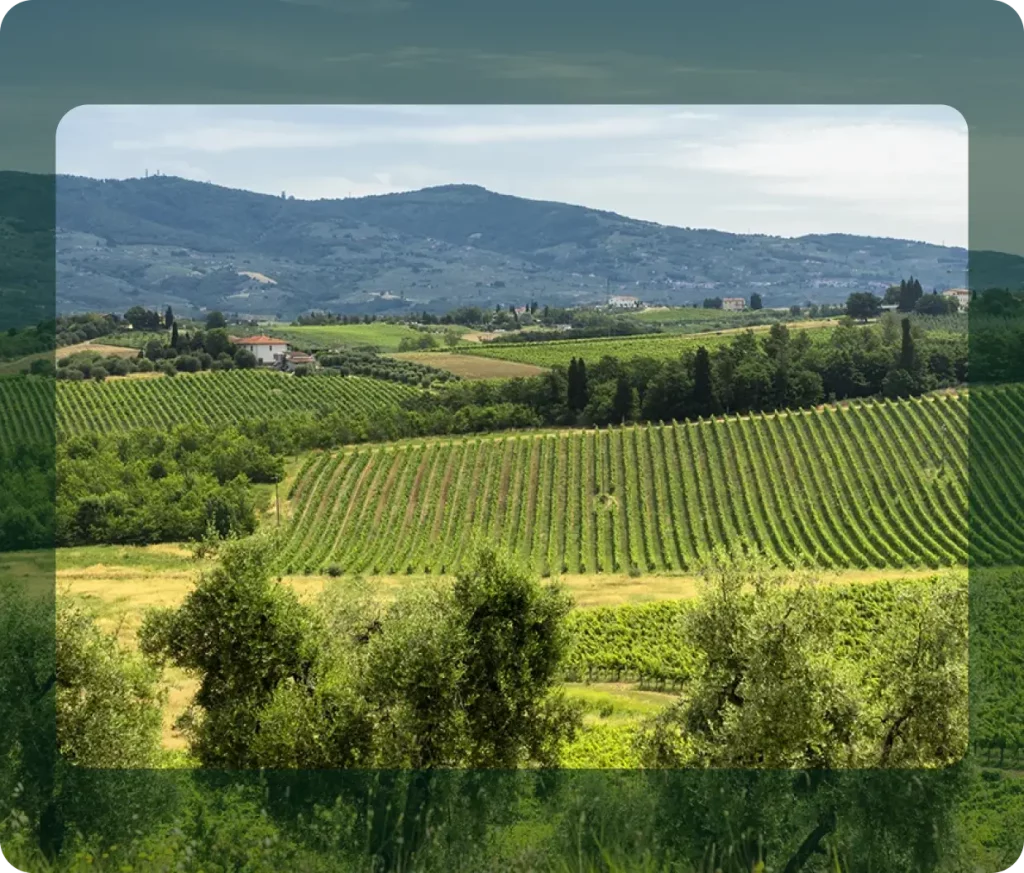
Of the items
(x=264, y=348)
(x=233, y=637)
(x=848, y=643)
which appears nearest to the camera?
(x=233, y=637)

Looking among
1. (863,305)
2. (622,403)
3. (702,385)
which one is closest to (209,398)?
(622,403)

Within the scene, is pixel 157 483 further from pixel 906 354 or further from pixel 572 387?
pixel 906 354

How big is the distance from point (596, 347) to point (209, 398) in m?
28.8

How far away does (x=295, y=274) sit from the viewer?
116m

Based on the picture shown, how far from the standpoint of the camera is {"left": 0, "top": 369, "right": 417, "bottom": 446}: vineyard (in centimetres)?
6762

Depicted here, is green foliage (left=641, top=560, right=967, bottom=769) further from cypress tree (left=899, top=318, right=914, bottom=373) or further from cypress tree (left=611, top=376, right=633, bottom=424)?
cypress tree (left=899, top=318, right=914, bottom=373)

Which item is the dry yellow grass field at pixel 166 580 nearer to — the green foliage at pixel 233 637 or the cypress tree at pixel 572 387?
the green foliage at pixel 233 637

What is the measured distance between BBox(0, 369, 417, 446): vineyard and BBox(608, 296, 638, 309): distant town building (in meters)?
27.1

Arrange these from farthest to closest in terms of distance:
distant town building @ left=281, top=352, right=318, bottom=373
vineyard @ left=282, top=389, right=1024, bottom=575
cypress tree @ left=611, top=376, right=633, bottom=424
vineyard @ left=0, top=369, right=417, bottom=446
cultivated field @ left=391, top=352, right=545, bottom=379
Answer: distant town building @ left=281, top=352, right=318, bottom=373 < cultivated field @ left=391, top=352, right=545, bottom=379 < vineyard @ left=0, top=369, right=417, bottom=446 < cypress tree @ left=611, top=376, right=633, bottom=424 < vineyard @ left=282, top=389, right=1024, bottom=575

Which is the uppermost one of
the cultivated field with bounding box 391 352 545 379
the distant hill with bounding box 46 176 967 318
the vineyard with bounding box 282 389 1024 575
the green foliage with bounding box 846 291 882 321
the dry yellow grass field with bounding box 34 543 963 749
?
the distant hill with bounding box 46 176 967 318

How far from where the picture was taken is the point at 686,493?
47.1 m

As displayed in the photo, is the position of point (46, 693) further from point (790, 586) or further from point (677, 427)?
point (677, 427)

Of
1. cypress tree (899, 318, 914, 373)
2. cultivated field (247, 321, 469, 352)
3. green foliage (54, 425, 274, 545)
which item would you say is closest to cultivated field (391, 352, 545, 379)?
cultivated field (247, 321, 469, 352)

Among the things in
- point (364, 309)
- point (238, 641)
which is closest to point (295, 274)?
point (364, 309)
